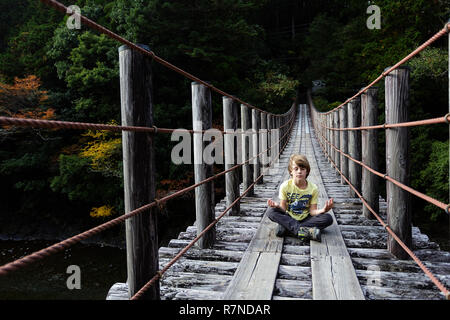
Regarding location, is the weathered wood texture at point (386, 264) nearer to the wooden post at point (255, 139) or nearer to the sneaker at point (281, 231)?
→ the sneaker at point (281, 231)

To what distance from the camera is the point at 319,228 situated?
2299 mm

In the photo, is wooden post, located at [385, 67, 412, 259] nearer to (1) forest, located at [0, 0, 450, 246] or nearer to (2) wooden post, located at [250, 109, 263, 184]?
(2) wooden post, located at [250, 109, 263, 184]

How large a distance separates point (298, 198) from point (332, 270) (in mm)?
746

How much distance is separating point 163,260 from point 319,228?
43.2 inches

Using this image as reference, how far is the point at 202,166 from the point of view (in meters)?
2.11

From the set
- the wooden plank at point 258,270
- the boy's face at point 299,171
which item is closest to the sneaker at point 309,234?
the wooden plank at point 258,270

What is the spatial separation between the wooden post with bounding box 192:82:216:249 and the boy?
0.46m

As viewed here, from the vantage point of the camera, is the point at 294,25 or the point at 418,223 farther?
the point at 294,25

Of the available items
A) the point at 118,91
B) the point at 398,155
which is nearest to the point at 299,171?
the point at 398,155

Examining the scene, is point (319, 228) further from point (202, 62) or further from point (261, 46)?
point (261, 46)

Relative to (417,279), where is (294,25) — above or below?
above

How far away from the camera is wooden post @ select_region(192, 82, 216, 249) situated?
2074 millimetres

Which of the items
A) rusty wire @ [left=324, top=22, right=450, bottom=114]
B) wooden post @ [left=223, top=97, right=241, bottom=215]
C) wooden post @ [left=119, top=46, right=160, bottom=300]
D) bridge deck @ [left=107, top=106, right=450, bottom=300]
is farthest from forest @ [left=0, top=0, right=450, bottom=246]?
wooden post @ [left=119, top=46, right=160, bottom=300]

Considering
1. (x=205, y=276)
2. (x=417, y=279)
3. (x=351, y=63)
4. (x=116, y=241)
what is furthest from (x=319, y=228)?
(x=351, y=63)
